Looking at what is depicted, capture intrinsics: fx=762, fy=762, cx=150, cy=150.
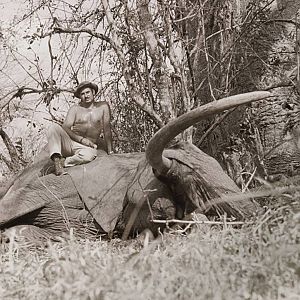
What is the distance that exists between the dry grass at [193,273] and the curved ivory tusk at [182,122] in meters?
1.22

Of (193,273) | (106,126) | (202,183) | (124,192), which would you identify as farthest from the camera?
(106,126)

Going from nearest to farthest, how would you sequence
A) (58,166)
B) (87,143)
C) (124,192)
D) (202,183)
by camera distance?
(202,183)
(124,192)
(58,166)
(87,143)

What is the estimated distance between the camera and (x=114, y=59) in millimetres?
7906

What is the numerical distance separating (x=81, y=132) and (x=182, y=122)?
5.78 feet

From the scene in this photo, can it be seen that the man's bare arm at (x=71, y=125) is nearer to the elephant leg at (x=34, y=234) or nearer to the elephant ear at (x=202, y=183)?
the elephant leg at (x=34, y=234)

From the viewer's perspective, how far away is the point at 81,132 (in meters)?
5.99

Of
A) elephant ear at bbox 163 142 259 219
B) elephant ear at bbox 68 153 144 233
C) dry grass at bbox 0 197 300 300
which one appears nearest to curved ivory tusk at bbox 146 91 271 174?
elephant ear at bbox 163 142 259 219

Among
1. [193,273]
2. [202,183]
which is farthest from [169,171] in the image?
[193,273]

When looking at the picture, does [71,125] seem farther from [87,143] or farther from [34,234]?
[34,234]

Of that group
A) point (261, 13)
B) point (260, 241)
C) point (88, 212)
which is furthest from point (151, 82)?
point (260, 241)

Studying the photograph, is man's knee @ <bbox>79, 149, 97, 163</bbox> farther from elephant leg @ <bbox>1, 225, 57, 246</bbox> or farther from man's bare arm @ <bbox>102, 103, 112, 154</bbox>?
elephant leg @ <bbox>1, 225, 57, 246</bbox>

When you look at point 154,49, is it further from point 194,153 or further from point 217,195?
point 217,195

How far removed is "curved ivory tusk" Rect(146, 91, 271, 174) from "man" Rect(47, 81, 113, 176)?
1.04m

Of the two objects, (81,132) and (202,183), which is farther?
(81,132)
